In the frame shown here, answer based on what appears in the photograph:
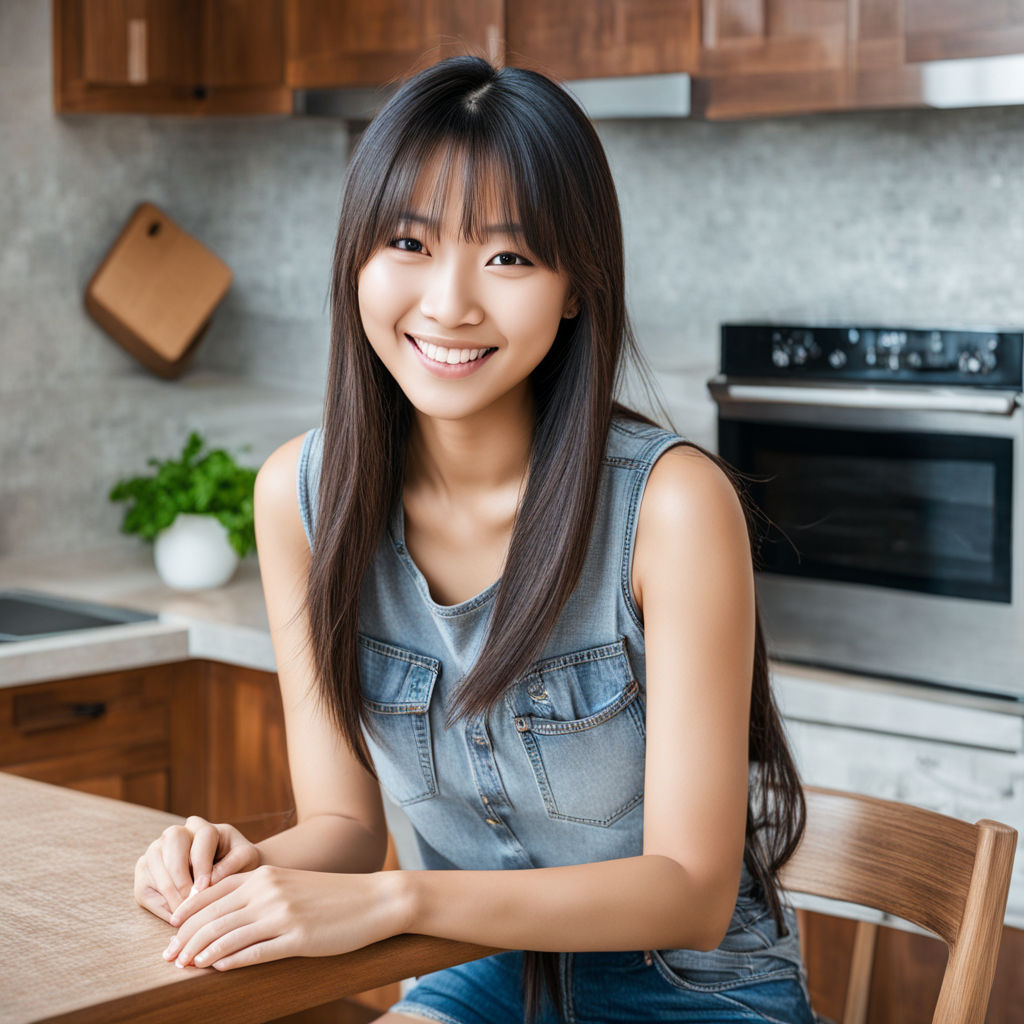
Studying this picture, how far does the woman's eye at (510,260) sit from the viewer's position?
1.12 meters

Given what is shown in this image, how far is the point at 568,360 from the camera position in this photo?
1.23m

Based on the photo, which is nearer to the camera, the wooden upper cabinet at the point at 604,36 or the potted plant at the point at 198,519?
the wooden upper cabinet at the point at 604,36

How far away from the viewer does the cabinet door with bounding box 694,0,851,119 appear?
6.74 ft

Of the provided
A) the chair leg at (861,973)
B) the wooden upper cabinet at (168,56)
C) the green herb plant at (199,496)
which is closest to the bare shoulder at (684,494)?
the chair leg at (861,973)

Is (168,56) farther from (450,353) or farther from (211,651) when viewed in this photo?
(450,353)

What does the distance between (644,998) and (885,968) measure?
37.2 inches

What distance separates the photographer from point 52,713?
2.25 meters

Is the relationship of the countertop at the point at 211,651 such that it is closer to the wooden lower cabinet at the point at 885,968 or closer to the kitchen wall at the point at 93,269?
the kitchen wall at the point at 93,269

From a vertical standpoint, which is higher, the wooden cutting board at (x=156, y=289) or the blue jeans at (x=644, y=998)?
the wooden cutting board at (x=156, y=289)

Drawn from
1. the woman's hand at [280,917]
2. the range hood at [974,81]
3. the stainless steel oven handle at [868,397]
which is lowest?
the woman's hand at [280,917]

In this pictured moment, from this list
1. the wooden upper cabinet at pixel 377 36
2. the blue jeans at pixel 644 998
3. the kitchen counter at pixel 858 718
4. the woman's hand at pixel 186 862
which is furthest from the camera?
the wooden upper cabinet at pixel 377 36

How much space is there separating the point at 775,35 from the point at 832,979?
1.40m

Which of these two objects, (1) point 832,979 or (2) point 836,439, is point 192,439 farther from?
(1) point 832,979

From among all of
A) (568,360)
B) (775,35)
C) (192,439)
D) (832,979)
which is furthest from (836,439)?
(192,439)
